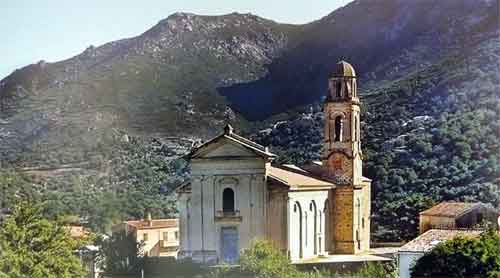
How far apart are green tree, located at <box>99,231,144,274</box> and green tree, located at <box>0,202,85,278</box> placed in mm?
2781

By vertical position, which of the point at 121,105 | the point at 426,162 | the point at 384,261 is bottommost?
the point at 384,261

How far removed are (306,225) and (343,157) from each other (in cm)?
223

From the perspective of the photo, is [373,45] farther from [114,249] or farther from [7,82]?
[114,249]

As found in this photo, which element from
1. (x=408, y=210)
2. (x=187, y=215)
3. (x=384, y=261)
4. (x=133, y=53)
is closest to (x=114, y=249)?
(x=187, y=215)

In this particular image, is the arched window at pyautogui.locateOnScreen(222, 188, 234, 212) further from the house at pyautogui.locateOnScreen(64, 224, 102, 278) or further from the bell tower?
the house at pyautogui.locateOnScreen(64, 224, 102, 278)

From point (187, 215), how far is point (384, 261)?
4304 mm

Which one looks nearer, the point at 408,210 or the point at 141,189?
the point at 408,210

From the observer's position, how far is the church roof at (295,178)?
80.3ft

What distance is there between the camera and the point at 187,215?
81.4 feet

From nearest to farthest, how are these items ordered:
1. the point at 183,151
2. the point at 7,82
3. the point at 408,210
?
1. the point at 408,210
2. the point at 183,151
3. the point at 7,82

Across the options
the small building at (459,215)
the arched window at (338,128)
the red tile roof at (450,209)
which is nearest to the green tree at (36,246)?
the arched window at (338,128)

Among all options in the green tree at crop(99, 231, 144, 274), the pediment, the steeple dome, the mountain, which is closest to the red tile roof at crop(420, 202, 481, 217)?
the mountain

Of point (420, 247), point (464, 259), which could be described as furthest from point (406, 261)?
point (464, 259)

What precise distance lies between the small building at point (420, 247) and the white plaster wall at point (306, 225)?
3.08m
